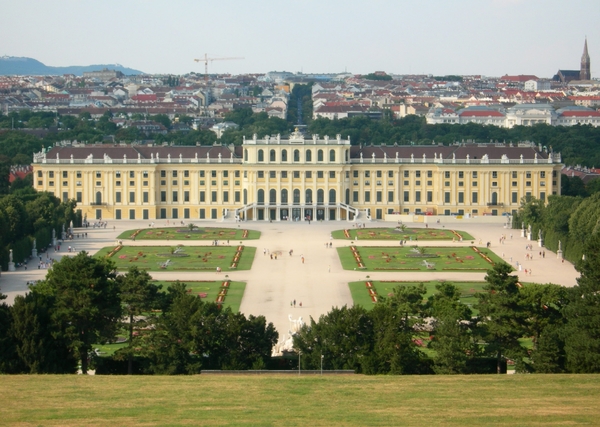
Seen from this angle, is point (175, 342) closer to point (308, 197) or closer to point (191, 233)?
point (191, 233)

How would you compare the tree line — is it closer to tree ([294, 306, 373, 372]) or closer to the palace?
tree ([294, 306, 373, 372])

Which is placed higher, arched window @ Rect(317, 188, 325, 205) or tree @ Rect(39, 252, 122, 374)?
tree @ Rect(39, 252, 122, 374)

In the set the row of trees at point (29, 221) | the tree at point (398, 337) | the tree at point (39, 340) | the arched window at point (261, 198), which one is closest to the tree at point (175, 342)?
the tree at point (39, 340)

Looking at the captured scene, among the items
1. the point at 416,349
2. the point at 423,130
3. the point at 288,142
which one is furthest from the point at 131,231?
the point at 423,130

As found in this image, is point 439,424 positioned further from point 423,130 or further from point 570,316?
point 423,130

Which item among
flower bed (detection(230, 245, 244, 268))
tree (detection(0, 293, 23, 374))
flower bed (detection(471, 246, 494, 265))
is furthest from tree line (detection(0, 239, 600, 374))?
flower bed (detection(471, 246, 494, 265))

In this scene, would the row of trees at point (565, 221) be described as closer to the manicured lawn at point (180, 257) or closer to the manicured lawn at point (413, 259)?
the manicured lawn at point (413, 259)
